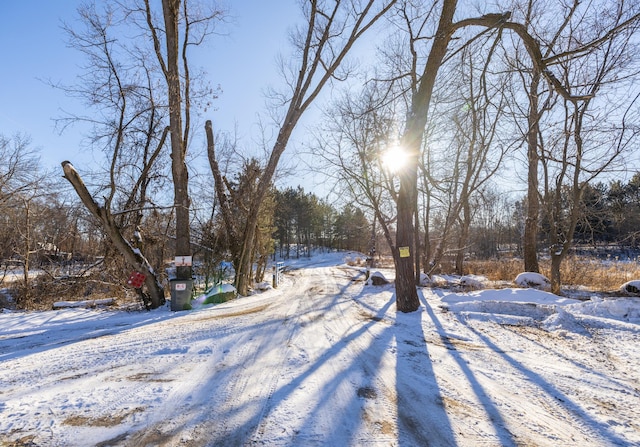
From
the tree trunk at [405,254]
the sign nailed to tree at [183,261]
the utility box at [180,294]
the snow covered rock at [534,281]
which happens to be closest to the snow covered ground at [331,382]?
the tree trunk at [405,254]

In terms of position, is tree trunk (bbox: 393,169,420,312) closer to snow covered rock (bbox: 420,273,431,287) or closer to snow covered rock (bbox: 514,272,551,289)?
snow covered rock (bbox: 514,272,551,289)

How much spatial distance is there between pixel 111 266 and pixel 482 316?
450 inches

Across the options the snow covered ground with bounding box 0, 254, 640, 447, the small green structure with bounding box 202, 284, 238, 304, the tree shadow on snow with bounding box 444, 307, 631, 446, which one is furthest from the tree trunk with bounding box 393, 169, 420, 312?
the small green structure with bounding box 202, 284, 238, 304

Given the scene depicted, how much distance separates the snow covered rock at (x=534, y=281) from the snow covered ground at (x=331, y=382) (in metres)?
3.79

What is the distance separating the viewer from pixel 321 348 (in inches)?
166

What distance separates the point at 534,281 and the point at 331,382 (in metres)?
9.19

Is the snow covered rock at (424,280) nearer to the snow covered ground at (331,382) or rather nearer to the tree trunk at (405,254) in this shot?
the tree trunk at (405,254)

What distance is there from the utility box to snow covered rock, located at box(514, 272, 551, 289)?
991 centimetres

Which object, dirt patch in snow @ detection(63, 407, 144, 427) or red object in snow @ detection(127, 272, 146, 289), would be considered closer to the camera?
dirt patch in snow @ detection(63, 407, 144, 427)

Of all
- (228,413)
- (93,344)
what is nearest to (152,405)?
(228,413)

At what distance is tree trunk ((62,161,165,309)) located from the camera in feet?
23.2

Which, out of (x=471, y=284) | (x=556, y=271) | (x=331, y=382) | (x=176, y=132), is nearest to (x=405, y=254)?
(x=331, y=382)

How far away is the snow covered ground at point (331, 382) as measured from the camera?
2219 mm

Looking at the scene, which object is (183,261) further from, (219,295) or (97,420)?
(97,420)
